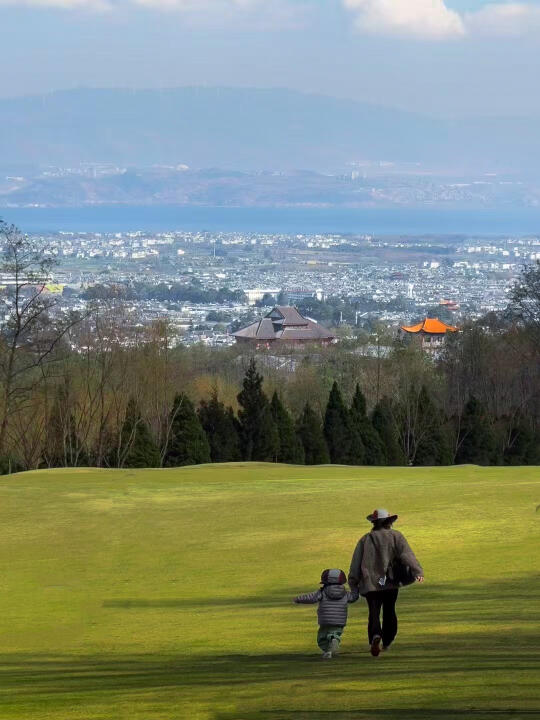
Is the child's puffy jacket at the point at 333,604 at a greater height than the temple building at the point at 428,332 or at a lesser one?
lesser

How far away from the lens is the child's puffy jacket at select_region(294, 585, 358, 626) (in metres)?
11.0

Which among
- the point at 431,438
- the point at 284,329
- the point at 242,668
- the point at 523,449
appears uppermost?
the point at 284,329

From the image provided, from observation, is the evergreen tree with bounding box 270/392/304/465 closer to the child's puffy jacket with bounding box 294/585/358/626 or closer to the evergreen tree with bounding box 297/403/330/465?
the evergreen tree with bounding box 297/403/330/465

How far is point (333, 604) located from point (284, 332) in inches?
4207

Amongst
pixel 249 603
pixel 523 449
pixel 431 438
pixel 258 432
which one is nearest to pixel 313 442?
pixel 258 432

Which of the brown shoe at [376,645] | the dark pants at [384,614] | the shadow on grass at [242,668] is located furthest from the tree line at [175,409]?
the brown shoe at [376,645]

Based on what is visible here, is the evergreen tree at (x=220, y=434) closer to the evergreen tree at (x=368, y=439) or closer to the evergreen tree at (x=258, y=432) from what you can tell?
the evergreen tree at (x=258, y=432)

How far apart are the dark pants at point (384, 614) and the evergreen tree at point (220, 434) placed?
33.9 m

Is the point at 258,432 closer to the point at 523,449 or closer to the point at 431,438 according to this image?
the point at 431,438

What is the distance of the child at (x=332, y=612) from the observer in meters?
11.0

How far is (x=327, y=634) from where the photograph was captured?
1101 cm

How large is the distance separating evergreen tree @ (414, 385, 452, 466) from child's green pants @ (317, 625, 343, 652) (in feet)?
125

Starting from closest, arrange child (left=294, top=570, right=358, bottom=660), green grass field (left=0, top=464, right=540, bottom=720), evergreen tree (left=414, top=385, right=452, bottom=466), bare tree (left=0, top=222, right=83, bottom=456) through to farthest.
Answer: green grass field (left=0, top=464, right=540, bottom=720), child (left=294, top=570, right=358, bottom=660), bare tree (left=0, top=222, right=83, bottom=456), evergreen tree (left=414, top=385, right=452, bottom=466)

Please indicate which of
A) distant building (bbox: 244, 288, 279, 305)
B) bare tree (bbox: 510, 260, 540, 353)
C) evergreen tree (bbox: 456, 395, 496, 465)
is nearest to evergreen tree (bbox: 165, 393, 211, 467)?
evergreen tree (bbox: 456, 395, 496, 465)
